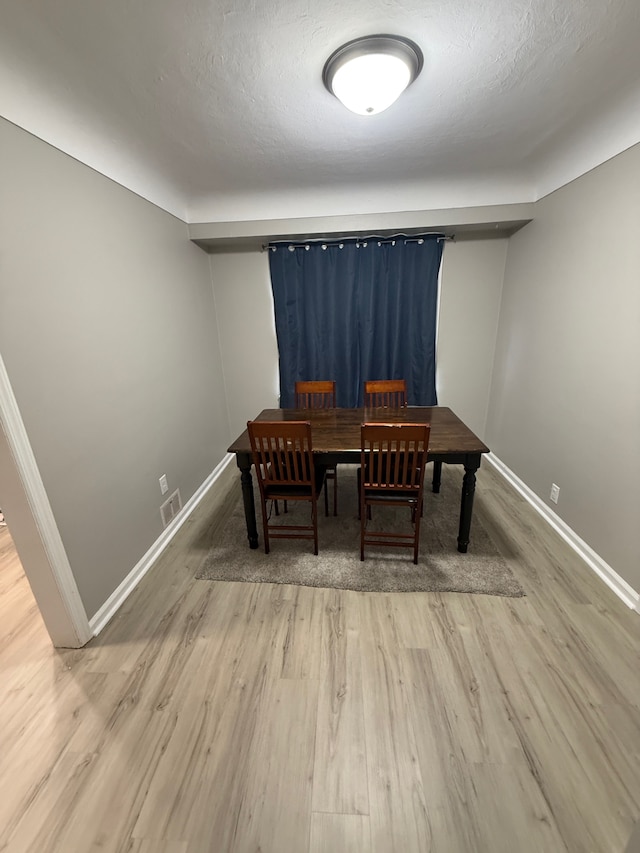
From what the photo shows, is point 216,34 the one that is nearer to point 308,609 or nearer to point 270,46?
point 270,46

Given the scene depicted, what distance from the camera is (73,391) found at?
1.50m

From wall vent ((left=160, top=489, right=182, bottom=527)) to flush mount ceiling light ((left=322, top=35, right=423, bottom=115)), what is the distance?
2.54 meters

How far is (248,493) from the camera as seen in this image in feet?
6.69

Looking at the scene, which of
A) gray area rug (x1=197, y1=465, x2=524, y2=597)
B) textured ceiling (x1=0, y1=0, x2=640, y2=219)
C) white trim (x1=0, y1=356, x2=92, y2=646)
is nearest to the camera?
textured ceiling (x1=0, y1=0, x2=640, y2=219)

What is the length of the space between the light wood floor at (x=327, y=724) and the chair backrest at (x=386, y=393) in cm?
154

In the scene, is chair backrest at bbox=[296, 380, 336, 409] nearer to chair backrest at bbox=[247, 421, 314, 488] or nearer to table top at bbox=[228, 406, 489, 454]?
table top at bbox=[228, 406, 489, 454]

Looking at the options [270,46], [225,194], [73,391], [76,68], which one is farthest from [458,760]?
[225,194]

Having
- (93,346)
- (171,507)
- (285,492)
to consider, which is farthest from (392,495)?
(93,346)

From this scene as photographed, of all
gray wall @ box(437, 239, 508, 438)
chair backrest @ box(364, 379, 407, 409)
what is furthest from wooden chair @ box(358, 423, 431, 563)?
gray wall @ box(437, 239, 508, 438)

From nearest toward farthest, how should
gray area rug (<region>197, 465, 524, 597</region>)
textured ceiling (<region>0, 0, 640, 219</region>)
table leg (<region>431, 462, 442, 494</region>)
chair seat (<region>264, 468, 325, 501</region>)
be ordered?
textured ceiling (<region>0, 0, 640, 219</region>)
gray area rug (<region>197, 465, 524, 597</region>)
chair seat (<region>264, 468, 325, 501</region>)
table leg (<region>431, 462, 442, 494</region>)

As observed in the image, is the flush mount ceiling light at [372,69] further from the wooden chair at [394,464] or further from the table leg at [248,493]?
the table leg at [248,493]

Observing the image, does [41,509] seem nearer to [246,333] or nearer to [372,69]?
[372,69]

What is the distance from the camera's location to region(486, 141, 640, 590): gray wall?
1679 mm

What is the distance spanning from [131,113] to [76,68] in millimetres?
324
